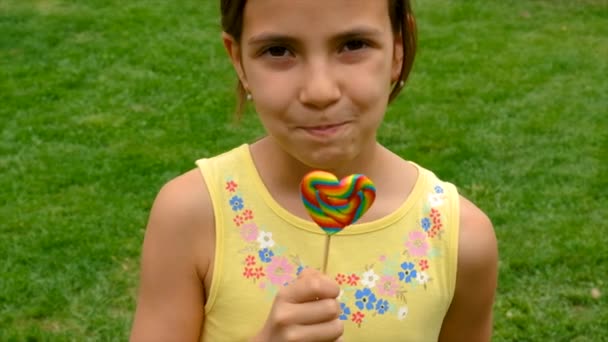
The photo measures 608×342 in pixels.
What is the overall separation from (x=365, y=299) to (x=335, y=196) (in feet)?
1.07

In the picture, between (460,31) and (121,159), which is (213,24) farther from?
(121,159)

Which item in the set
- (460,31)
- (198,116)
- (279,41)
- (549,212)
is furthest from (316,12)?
(460,31)

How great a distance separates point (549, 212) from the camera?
17.3ft

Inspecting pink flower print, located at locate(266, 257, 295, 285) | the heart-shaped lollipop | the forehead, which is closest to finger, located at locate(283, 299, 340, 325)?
the heart-shaped lollipop

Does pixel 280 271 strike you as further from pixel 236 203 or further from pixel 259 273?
pixel 236 203

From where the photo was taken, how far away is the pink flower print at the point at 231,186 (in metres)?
1.88

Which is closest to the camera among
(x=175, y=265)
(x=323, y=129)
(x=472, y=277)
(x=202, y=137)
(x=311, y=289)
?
(x=311, y=289)

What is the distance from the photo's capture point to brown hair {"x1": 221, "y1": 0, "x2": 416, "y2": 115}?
1766 mm

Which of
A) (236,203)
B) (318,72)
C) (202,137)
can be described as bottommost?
(202,137)

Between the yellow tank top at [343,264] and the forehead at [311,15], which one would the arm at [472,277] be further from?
the forehead at [311,15]

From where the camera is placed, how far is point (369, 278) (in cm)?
184

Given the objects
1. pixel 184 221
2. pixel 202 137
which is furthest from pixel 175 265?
pixel 202 137

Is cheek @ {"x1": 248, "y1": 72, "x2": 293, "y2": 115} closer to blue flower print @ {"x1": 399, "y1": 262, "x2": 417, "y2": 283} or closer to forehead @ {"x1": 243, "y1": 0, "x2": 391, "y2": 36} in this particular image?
forehead @ {"x1": 243, "y1": 0, "x2": 391, "y2": 36}

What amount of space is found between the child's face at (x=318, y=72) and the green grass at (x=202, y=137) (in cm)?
275
